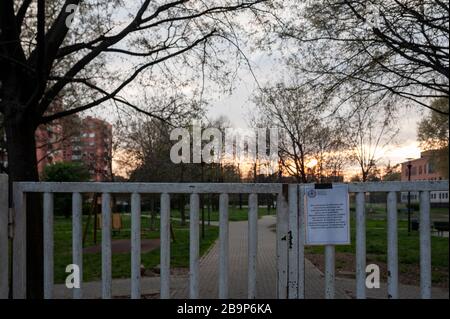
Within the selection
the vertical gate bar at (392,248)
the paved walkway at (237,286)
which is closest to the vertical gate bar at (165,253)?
the vertical gate bar at (392,248)

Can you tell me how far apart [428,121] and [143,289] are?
17902mm

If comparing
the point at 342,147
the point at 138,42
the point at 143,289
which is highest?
the point at 138,42

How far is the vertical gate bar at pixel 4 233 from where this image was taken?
11.2ft

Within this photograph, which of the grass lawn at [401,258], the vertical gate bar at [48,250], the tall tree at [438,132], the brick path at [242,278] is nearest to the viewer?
the vertical gate bar at [48,250]

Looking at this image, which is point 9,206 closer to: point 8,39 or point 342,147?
point 8,39

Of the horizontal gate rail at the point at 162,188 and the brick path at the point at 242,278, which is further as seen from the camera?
the brick path at the point at 242,278

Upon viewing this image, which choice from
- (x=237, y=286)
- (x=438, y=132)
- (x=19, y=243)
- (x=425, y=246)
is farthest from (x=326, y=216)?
(x=438, y=132)

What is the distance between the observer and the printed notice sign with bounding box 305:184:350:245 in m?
3.38

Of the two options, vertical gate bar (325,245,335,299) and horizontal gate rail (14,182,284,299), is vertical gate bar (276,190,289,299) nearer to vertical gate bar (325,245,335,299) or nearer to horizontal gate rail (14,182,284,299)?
horizontal gate rail (14,182,284,299)

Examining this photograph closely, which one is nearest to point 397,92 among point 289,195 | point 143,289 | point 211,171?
point 143,289

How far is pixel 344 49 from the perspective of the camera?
12094 mm

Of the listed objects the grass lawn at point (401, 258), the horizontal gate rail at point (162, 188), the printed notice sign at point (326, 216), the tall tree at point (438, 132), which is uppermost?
the tall tree at point (438, 132)

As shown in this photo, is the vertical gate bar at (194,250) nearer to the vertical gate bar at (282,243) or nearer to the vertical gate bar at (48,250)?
the vertical gate bar at (282,243)

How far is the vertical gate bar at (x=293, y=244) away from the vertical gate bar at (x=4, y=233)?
1983 millimetres
